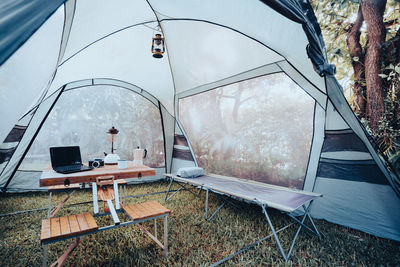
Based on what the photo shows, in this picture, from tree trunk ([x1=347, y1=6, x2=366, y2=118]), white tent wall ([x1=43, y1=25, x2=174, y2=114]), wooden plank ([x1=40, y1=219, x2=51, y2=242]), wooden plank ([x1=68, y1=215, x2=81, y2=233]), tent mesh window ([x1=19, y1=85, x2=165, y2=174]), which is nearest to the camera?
wooden plank ([x1=40, y1=219, x2=51, y2=242])

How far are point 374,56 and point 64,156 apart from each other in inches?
154

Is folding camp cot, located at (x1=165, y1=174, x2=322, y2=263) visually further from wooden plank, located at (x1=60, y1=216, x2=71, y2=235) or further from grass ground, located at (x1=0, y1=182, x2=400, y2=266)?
wooden plank, located at (x1=60, y1=216, x2=71, y2=235)

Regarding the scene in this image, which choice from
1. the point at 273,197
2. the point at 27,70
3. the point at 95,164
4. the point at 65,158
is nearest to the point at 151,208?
the point at 95,164

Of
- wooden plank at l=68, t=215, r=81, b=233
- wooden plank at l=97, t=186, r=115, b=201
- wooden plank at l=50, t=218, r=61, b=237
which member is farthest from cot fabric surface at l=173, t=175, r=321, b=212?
wooden plank at l=50, t=218, r=61, b=237

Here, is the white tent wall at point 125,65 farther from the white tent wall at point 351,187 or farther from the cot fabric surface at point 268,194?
the white tent wall at point 351,187

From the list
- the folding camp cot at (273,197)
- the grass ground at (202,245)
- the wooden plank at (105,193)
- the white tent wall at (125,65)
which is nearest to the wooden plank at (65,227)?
the wooden plank at (105,193)

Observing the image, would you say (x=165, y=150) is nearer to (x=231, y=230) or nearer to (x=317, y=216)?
(x=231, y=230)

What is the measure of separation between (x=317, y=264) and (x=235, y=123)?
2.18m

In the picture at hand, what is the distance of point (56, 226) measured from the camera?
55.0 inches

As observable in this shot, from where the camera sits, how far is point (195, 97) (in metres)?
3.70

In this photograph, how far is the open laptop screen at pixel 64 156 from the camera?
1.86 meters

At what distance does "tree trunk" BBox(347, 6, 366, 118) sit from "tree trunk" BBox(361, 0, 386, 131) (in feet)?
0.61

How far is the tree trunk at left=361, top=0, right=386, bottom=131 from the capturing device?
7.96 feet

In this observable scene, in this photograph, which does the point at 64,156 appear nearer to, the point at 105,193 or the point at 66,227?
the point at 105,193
